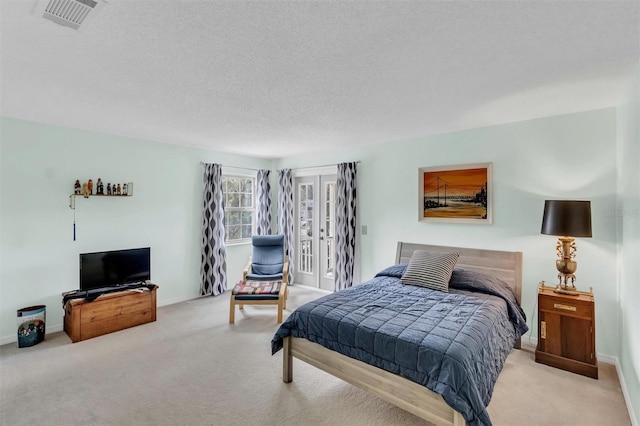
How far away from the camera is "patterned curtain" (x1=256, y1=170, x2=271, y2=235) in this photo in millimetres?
5902

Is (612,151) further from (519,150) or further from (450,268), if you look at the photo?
(450,268)

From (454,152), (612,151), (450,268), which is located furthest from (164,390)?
(612,151)

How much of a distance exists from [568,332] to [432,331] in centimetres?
166

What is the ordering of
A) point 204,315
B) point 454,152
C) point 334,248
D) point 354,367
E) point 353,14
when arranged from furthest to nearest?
point 334,248 < point 204,315 < point 454,152 < point 354,367 < point 353,14

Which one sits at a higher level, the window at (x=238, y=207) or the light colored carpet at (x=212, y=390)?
the window at (x=238, y=207)

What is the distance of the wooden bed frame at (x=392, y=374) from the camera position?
185cm

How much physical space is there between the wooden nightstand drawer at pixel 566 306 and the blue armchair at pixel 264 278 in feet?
9.44

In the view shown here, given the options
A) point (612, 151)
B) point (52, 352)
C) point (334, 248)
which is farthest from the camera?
point (334, 248)

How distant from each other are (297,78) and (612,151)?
10.2 feet

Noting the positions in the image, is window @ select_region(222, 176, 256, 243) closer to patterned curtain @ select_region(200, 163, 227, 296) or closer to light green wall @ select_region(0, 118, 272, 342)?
patterned curtain @ select_region(200, 163, 227, 296)

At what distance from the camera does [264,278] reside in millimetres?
4648

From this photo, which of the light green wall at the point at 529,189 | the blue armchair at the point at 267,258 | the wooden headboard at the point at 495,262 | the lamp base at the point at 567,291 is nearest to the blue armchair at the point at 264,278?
the blue armchair at the point at 267,258

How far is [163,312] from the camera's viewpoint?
4.31m

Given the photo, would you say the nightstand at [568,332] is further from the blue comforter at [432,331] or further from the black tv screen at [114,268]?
Result: the black tv screen at [114,268]
